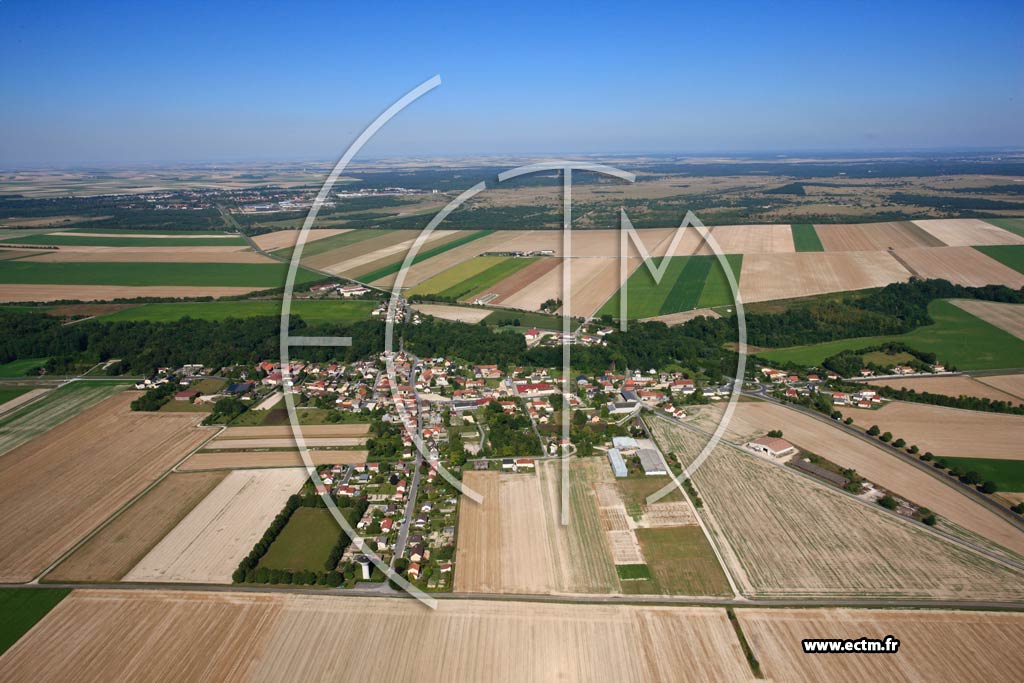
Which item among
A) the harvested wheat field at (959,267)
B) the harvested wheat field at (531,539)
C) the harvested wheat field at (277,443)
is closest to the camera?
the harvested wheat field at (531,539)

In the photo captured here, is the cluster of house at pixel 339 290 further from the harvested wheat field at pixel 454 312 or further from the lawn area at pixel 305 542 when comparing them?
the lawn area at pixel 305 542

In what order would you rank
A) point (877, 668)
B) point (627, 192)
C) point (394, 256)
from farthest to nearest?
point (627, 192) → point (394, 256) → point (877, 668)

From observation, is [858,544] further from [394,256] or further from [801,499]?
[394,256]

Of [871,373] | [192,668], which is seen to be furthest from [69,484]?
[871,373]

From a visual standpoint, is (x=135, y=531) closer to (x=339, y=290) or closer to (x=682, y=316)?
(x=339, y=290)

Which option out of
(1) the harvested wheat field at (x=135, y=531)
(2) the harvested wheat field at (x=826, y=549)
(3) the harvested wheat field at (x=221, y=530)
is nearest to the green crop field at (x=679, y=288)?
(2) the harvested wheat field at (x=826, y=549)

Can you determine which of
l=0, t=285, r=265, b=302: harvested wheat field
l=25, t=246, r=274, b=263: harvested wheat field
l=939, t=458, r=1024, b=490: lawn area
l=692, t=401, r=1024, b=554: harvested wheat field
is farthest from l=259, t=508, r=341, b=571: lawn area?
l=25, t=246, r=274, b=263: harvested wheat field

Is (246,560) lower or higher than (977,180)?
lower
